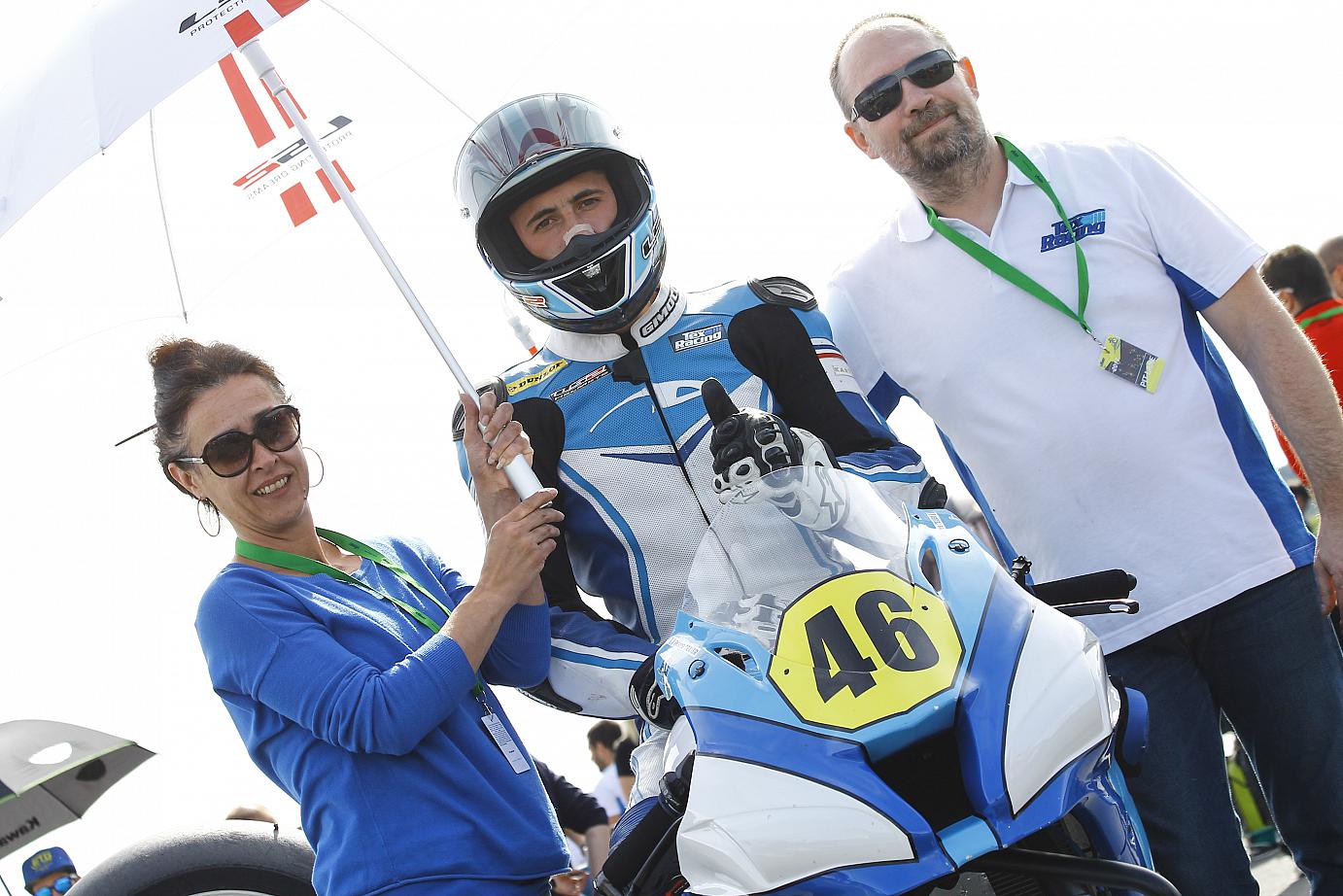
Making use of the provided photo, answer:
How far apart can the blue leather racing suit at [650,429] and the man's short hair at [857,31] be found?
76cm

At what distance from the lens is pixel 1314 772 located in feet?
9.41

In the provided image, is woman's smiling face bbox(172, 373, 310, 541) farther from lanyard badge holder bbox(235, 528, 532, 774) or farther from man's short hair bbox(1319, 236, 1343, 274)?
man's short hair bbox(1319, 236, 1343, 274)

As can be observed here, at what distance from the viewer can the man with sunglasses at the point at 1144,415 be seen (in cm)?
290

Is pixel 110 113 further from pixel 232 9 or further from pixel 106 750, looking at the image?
pixel 106 750

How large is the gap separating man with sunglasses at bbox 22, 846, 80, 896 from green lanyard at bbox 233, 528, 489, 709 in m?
2.69

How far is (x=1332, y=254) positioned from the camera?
19.5ft

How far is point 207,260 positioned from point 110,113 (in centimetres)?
71

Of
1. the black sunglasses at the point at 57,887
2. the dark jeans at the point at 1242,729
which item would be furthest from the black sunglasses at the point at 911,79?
the black sunglasses at the point at 57,887

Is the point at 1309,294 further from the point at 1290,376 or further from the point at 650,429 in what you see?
the point at 650,429

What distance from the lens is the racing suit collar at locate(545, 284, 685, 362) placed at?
304cm

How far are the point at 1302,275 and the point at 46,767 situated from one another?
17.7ft

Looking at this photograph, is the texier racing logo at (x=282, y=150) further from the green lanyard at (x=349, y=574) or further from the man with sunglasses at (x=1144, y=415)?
the man with sunglasses at (x=1144, y=415)

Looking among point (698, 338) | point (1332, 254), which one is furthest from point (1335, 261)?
point (698, 338)

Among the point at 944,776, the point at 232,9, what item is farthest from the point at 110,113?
the point at 944,776
